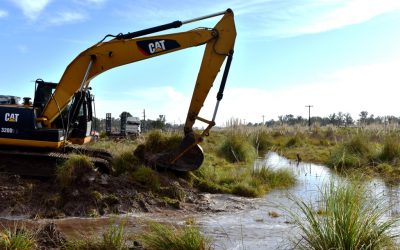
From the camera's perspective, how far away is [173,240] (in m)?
5.44

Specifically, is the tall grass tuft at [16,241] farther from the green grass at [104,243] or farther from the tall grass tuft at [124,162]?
the tall grass tuft at [124,162]

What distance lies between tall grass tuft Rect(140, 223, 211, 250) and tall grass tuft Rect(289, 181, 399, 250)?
1104 millimetres

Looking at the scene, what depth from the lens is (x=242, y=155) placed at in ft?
58.5

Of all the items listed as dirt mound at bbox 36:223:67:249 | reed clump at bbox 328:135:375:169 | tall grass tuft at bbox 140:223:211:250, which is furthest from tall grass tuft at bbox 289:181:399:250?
reed clump at bbox 328:135:375:169

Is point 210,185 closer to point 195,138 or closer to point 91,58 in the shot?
point 195,138

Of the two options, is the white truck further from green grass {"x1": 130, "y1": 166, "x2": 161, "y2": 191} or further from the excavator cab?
green grass {"x1": 130, "y1": 166, "x2": 161, "y2": 191}

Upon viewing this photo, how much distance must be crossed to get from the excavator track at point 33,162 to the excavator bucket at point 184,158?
1.50 metres

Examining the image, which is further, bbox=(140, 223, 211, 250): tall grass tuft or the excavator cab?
the excavator cab

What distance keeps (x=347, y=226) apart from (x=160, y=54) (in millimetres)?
7617

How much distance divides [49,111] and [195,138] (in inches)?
140

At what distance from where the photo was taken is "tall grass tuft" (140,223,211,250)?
5402 millimetres

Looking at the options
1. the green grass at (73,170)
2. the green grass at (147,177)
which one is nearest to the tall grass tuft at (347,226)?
the green grass at (147,177)

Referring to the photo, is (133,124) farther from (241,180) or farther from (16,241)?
(16,241)

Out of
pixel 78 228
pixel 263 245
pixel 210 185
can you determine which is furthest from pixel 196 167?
pixel 263 245
